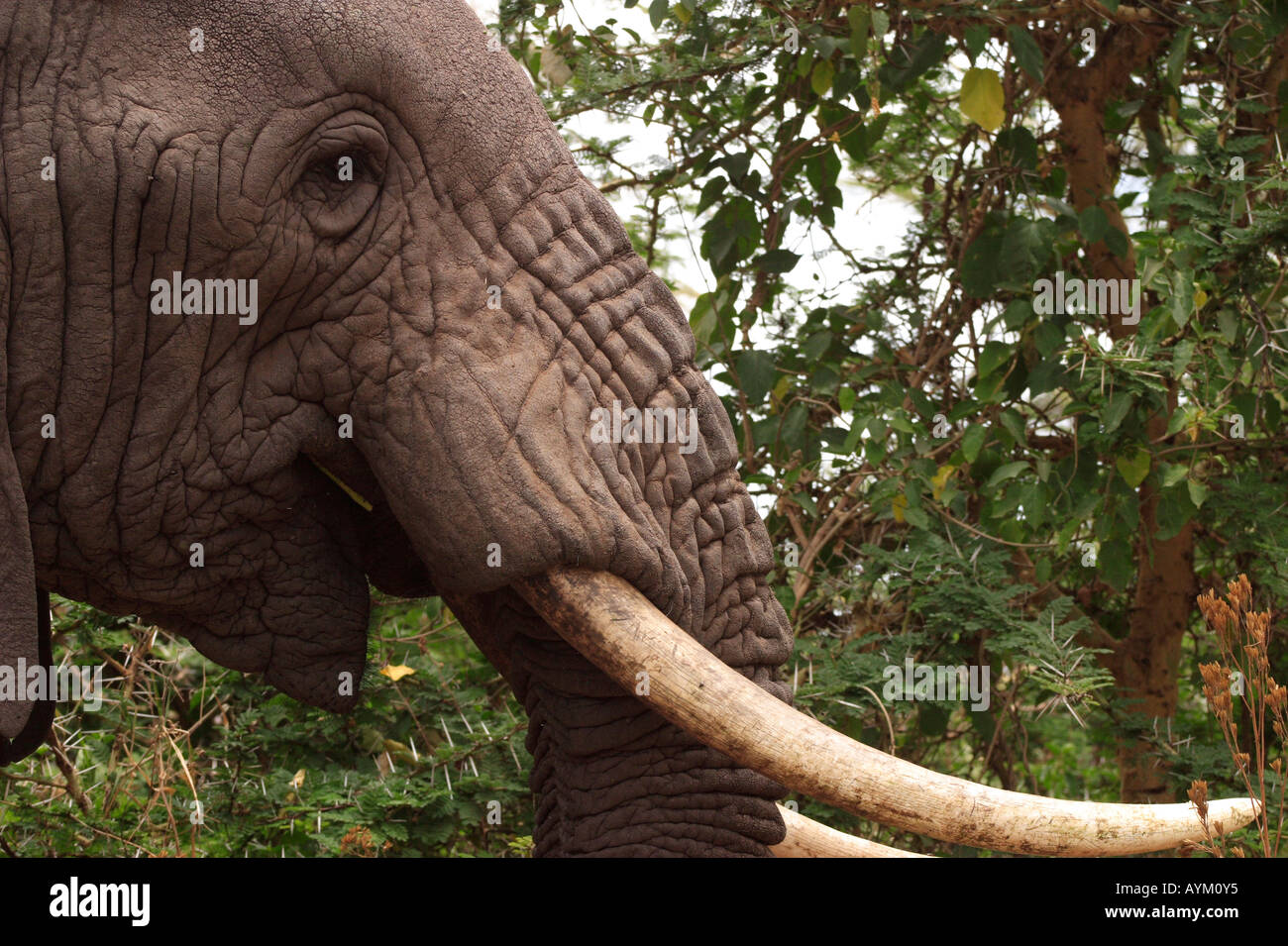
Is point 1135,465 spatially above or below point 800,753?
above

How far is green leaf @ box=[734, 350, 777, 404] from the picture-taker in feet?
14.2

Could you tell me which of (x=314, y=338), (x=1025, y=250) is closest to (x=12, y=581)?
(x=314, y=338)

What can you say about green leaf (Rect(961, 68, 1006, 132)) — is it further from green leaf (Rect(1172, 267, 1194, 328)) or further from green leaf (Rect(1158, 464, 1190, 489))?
green leaf (Rect(1158, 464, 1190, 489))

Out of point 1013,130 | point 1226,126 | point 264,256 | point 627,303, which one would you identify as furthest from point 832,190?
point 264,256

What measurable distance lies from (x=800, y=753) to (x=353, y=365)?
900mm

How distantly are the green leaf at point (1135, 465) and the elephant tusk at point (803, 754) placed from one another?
6.05 ft

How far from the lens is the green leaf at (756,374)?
14.2 feet

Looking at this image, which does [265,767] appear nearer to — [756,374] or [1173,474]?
[756,374]

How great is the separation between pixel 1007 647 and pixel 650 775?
178 centimetres

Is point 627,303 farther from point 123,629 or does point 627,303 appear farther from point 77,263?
point 123,629

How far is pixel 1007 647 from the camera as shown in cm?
401

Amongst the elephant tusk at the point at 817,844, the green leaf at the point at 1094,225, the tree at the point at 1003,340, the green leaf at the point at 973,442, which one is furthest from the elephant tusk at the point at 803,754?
the green leaf at the point at 1094,225

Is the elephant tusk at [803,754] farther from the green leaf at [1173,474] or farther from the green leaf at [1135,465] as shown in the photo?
the green leaf at [1135,465]

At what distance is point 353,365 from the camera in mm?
2289
